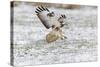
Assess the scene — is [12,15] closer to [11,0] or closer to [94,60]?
[11,0]

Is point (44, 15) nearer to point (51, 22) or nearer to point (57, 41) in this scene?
point (51, 22)

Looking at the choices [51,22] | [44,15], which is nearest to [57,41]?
[51,22]

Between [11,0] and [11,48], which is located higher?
[11,0]
